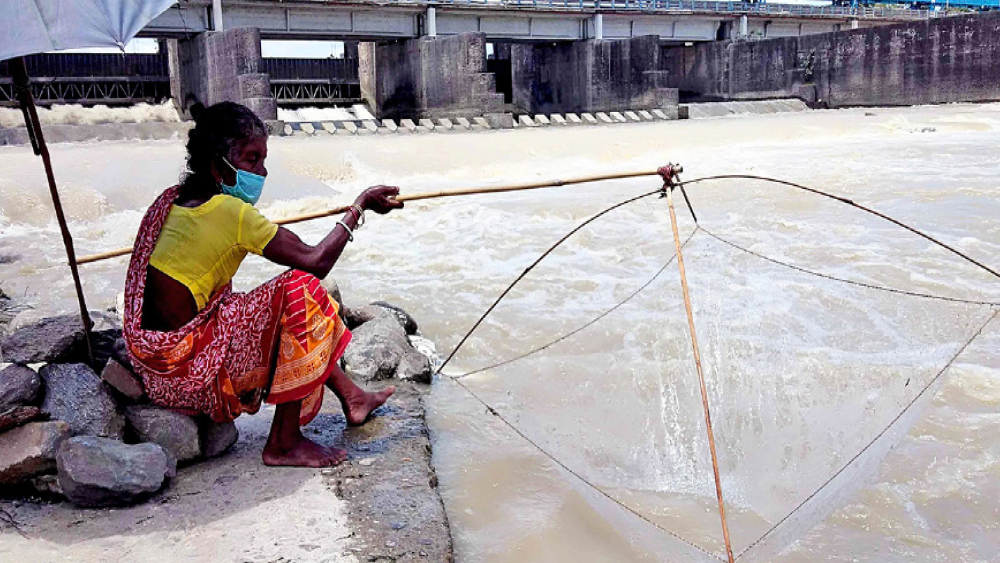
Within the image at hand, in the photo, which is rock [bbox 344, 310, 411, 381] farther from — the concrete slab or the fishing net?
the concrete slab

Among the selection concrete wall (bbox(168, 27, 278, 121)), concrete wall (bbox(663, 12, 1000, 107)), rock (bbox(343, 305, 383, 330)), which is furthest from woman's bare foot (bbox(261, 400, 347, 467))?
concrete wall (bbox(663, 12, 1000, 107))

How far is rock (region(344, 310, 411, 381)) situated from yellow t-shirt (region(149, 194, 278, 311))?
1.25 metres

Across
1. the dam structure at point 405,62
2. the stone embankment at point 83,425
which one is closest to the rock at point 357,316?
the stone embankment at point 83,425

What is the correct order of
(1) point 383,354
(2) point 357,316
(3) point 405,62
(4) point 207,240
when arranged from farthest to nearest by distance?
(3) point 405,62 < (2) point 357,316 < (1) point 383,354 < (4) point 207,240

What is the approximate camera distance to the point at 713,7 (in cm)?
3116

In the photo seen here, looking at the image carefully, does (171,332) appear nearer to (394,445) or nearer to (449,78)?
(394,445)

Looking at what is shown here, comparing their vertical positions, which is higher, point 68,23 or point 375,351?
point 68,23

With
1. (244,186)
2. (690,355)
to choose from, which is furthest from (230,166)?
(690,355)

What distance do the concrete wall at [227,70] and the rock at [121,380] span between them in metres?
15.4

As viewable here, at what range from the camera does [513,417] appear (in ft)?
Result: 11.0

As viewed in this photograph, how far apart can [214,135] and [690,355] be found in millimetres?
2550

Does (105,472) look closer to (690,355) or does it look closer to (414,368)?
(414,368)

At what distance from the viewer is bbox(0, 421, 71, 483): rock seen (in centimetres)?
223

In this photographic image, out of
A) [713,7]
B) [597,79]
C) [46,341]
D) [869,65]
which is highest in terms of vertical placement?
[713,7]
